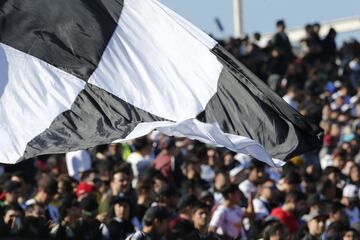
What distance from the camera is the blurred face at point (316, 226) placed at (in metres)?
11.5

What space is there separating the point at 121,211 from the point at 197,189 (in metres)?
3.13

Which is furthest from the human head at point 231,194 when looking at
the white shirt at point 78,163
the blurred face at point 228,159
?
the blurred face at point 228,159

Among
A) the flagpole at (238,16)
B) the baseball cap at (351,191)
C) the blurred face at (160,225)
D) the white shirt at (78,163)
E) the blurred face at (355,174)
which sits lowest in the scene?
the flagpole at (238,16)

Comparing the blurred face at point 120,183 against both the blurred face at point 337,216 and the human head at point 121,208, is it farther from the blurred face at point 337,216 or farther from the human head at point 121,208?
the blurred face at point 337,216

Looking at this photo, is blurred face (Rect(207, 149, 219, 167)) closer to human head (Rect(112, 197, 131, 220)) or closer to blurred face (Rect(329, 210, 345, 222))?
blurred face (Rect(329, 210, 345, 222))

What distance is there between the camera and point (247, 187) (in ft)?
44.1

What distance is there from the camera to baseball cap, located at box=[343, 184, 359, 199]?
14.1 m

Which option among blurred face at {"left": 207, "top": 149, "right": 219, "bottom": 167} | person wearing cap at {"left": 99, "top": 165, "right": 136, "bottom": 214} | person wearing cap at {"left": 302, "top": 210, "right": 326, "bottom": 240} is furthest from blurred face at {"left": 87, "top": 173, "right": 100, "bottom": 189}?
blurred face at {"left": 207, "top": 149, "right": 219, "bottom": 167}

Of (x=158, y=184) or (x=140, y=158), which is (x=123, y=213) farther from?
(x=140, y=158)

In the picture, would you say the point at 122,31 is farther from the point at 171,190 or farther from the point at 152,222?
the point at 171,190

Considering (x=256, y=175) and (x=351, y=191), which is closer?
(x=256, y=175)

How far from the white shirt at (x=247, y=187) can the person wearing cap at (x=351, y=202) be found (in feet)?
3.62

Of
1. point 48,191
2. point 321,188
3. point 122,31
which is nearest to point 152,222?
point 48,191

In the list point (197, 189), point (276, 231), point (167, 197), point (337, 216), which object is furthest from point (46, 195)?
point (337, 216)
